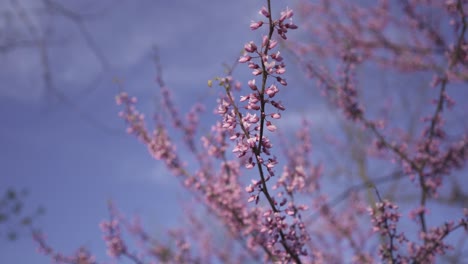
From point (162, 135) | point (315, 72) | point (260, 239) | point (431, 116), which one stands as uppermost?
point (315, 72)

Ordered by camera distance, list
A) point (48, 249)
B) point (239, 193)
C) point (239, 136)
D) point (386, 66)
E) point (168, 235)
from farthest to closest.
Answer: point (386, 66)
point (168, 235)
point (48, 249)
point (239, 193)
point (239, 136)

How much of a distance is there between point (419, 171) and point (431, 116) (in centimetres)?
71

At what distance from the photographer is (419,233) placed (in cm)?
364

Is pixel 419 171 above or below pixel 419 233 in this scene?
above

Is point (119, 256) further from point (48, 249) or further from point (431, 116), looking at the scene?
point (431, 116)

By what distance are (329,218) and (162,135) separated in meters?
3.24

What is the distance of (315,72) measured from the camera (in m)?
4.75

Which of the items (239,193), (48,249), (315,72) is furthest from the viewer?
(48,249)

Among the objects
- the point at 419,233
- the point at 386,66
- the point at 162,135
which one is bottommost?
the point at 419,233

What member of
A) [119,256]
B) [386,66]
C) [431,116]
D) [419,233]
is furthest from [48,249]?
[386,66]

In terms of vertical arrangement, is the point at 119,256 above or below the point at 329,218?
below

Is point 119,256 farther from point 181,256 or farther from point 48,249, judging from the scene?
point 48,249

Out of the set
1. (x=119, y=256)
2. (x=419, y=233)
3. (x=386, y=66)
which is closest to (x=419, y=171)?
(x=419, y=233)

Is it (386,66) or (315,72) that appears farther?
(386,66)
